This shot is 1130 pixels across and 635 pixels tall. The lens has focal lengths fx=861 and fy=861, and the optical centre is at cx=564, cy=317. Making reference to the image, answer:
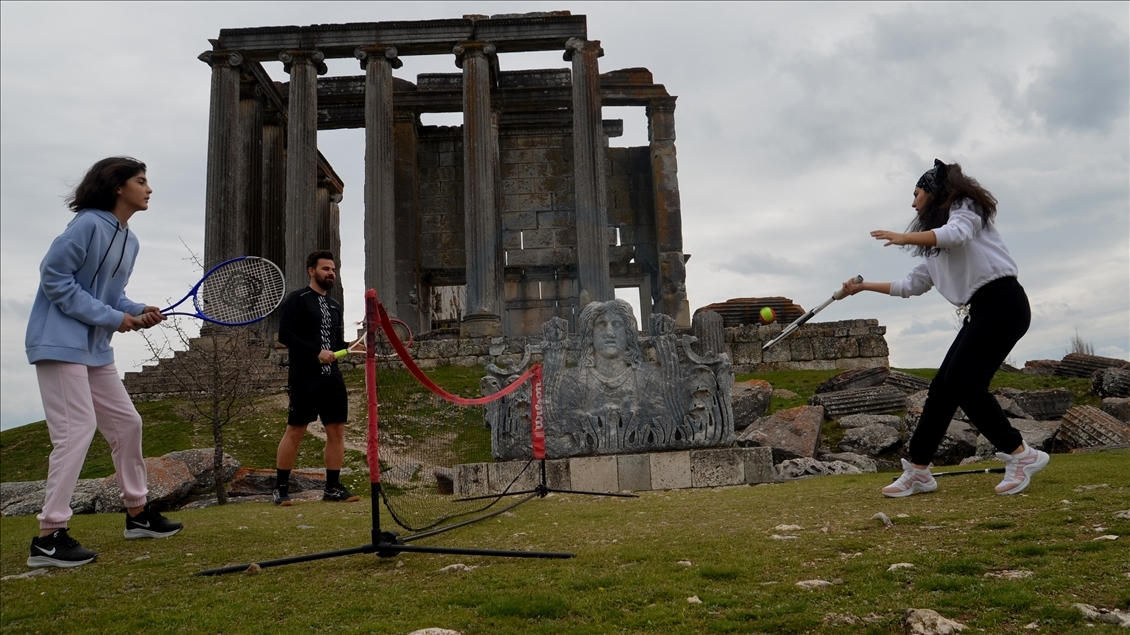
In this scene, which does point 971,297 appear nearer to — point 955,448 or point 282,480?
point 955,448

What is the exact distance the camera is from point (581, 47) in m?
26.4

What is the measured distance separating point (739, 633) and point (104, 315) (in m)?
4.16

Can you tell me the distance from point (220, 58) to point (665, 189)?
15341 mm

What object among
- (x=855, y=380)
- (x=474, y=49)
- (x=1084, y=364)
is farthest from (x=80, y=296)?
(x=474, y=49)

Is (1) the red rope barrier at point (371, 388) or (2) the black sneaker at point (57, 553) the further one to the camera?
(2) the black sneaker at point (57, 553)

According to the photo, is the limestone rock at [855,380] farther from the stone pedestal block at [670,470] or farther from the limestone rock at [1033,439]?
the stone pedestal block at [670,470]

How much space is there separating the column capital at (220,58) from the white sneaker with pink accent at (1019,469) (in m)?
26.1

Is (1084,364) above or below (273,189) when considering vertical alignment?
below

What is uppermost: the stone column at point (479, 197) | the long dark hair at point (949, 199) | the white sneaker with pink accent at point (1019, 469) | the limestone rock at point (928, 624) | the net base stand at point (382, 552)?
the stone column at point (479, 197)

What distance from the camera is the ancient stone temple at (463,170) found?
25.9 m

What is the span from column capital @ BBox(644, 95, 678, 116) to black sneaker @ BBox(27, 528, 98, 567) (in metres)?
27.7

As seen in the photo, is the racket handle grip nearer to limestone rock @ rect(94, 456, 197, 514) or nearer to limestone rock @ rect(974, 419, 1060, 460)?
limestone rock @ rect(974, 419, 1060, 460)

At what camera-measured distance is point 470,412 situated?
10.8 metres

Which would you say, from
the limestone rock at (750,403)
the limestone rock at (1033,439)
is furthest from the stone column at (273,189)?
the limestone rock at (1033,439)
